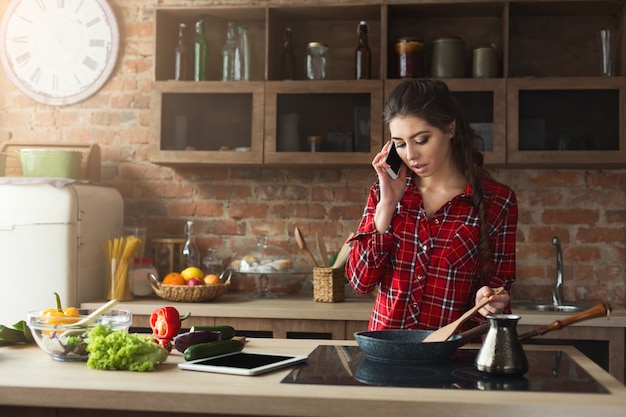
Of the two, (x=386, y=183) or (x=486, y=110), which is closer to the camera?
(x=386, y=183)

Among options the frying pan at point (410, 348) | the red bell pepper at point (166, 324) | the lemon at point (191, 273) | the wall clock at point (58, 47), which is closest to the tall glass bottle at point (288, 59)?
the wall clock at point (58, 47)

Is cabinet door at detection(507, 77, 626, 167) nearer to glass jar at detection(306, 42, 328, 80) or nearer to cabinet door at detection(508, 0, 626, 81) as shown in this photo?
cabinet door at detection(508, 0, 626, 81)

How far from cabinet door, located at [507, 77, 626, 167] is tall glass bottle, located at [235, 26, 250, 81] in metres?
1.28

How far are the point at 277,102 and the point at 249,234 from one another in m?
0.76

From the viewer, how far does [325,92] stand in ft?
12.2

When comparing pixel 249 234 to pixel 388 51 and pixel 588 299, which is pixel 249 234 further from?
pixel 588 299

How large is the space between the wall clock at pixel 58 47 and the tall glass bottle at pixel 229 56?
26.0 inches

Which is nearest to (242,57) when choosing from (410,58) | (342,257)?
(410,58)

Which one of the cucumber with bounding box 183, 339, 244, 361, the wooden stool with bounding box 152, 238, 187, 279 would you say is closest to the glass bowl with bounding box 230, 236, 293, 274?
the wooden stool with bounding box 152, 238, 187, 279

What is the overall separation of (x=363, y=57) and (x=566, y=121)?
1.01 metres

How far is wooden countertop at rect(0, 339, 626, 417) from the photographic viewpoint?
1.47m

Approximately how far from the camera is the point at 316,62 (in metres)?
3.83

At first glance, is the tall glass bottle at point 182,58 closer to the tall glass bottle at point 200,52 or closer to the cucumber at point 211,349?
the tall glass bottle at point 200,52

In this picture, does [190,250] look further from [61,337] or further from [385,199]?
[61,337]
